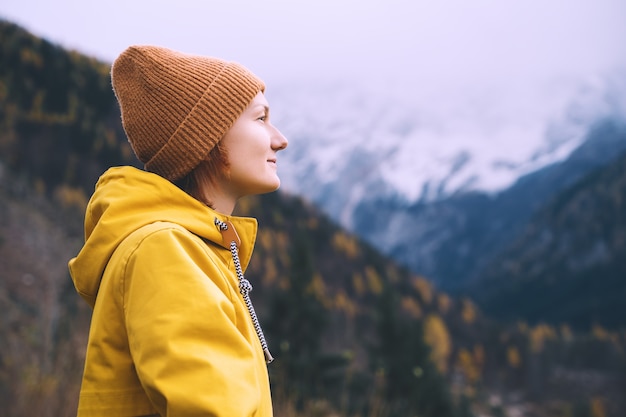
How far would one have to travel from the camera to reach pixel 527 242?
374 feet

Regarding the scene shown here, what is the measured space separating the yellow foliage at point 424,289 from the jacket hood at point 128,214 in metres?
66.1

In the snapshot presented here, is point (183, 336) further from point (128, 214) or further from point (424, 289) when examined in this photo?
point (424, 289)

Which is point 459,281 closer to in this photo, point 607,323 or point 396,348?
point 607,323

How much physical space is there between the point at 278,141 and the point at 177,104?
0.96 ft

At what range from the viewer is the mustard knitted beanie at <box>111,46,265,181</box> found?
4.65 ft

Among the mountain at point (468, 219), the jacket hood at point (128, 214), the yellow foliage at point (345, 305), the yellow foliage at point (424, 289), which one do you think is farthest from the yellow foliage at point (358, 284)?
the mountain at point (468, 219)

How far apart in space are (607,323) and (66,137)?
84.2 metres

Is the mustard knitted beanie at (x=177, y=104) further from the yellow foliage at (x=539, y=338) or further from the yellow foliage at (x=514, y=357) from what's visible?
the yellow foliage at (x=539, y=338)

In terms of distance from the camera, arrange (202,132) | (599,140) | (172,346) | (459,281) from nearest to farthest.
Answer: (172,346)
(202,132)
(459,281)
(599,140)

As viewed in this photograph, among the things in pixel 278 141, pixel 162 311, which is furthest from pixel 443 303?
pixel 162 311

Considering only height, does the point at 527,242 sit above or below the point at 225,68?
above

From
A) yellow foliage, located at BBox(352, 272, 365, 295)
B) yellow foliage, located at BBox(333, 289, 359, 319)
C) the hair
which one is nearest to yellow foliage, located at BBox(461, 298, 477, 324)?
yellow foliage, located at BBox(352, 272, 365, 295)

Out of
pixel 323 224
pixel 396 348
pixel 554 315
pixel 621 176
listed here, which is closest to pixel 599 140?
pixel 621 176

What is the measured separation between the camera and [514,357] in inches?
2331
